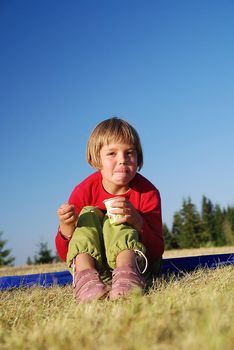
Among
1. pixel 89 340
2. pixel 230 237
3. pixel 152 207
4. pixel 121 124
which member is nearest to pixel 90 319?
pixel 89 340

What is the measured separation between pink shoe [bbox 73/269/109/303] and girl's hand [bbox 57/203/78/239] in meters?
0.37

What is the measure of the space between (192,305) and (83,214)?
4.72ft

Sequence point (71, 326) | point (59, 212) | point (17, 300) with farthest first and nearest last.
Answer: point (59, 212), point (17, 300), point (71, 326)

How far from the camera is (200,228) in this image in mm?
39469

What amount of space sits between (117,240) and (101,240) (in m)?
0.23

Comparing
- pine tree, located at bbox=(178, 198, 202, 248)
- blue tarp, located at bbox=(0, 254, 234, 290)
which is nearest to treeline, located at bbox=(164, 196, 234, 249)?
pine tree, located at bbox=(178, 198, 202, 248)

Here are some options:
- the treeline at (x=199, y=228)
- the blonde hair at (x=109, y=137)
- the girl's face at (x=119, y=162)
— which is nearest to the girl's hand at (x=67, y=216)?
the girl's face at (x=119, y=162)

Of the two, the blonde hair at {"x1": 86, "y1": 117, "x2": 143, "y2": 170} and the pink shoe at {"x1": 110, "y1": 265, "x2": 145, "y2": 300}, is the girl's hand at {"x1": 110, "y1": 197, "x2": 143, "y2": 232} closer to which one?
the pink shoe at {"x1": 110, "y1": 265, "x2": 145, "y2": 300}

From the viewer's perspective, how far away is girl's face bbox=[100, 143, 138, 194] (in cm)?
330

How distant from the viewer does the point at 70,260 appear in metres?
2.77

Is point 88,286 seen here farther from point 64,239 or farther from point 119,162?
point 119,162

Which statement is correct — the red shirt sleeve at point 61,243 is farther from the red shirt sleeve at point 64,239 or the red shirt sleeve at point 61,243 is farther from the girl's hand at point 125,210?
the girl's hand at point 125,210

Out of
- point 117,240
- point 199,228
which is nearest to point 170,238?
point 199,228

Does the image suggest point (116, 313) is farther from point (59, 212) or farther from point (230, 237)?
point (230, 237)
